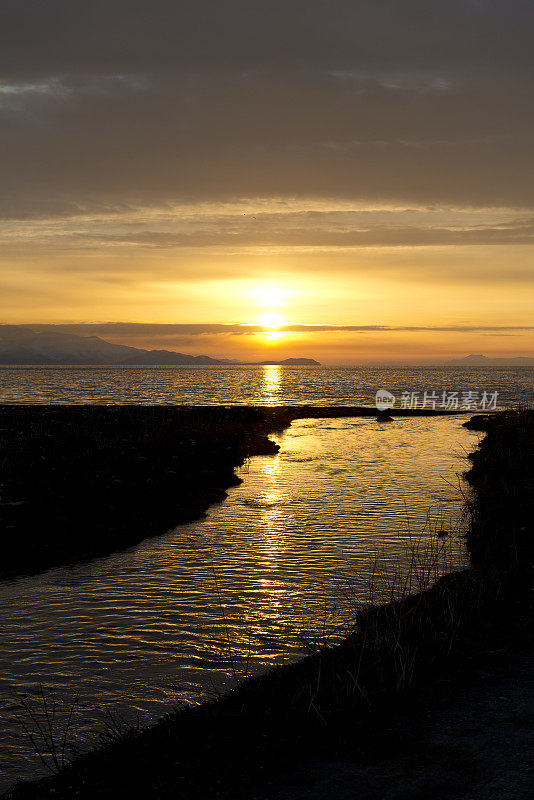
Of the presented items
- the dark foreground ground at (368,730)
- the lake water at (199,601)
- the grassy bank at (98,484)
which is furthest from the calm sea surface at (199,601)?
the dark foreground ground at (368,730)

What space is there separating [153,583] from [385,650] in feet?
22.0

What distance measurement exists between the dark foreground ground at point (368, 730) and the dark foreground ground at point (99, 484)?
29.4 feet

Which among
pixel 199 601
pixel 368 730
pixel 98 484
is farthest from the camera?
pixel 98 484

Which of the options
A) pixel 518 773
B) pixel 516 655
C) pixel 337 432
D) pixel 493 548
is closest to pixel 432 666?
pixel 516 655

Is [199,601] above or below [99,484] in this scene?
below

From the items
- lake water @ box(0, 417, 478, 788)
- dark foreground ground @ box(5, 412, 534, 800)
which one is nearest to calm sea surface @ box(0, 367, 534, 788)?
lake water @ box(0, 417, 478, 788)

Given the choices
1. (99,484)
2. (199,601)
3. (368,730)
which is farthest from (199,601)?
(99,484)

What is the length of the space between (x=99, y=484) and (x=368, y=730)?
1819cm

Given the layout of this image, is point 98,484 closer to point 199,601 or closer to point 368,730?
point 199,601

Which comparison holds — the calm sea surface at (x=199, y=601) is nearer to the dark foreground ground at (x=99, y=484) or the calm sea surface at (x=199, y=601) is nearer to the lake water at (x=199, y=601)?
the lake water at (x=199, y=601)

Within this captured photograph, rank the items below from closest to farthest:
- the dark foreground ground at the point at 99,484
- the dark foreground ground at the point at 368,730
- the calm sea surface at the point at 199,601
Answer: the dark foreground ground at the point at 368,730 < the calm sea surface at the point at 199,601 < the dark foreground ground at the point at 99,484

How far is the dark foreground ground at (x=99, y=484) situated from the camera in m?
16.8

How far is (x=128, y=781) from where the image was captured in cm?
593

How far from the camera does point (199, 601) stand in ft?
40.8
